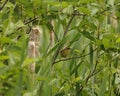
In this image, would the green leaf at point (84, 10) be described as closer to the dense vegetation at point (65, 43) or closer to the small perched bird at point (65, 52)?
the dense vegetation at point (65, 43)

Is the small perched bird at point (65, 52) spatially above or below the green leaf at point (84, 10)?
below

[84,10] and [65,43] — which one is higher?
[84,10]

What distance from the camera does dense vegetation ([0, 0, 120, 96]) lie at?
1194 millimetres

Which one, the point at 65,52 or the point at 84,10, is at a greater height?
the point at 84,10

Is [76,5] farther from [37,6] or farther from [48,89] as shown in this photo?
[48,89]

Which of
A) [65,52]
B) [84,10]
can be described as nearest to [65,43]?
[65,52]

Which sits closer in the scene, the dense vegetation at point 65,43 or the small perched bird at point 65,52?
the dense vegetation at point 65,43

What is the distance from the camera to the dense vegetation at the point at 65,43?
119cm

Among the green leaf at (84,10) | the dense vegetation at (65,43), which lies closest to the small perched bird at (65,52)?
the dense vegetation at (65,43)

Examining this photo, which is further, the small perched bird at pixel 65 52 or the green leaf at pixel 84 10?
the small perched bird at pixel 65 52

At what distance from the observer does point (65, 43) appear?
151 cm

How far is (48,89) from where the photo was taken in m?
1.33

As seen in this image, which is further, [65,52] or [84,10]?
[65,52]

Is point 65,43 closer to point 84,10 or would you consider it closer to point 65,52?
point 65,52
